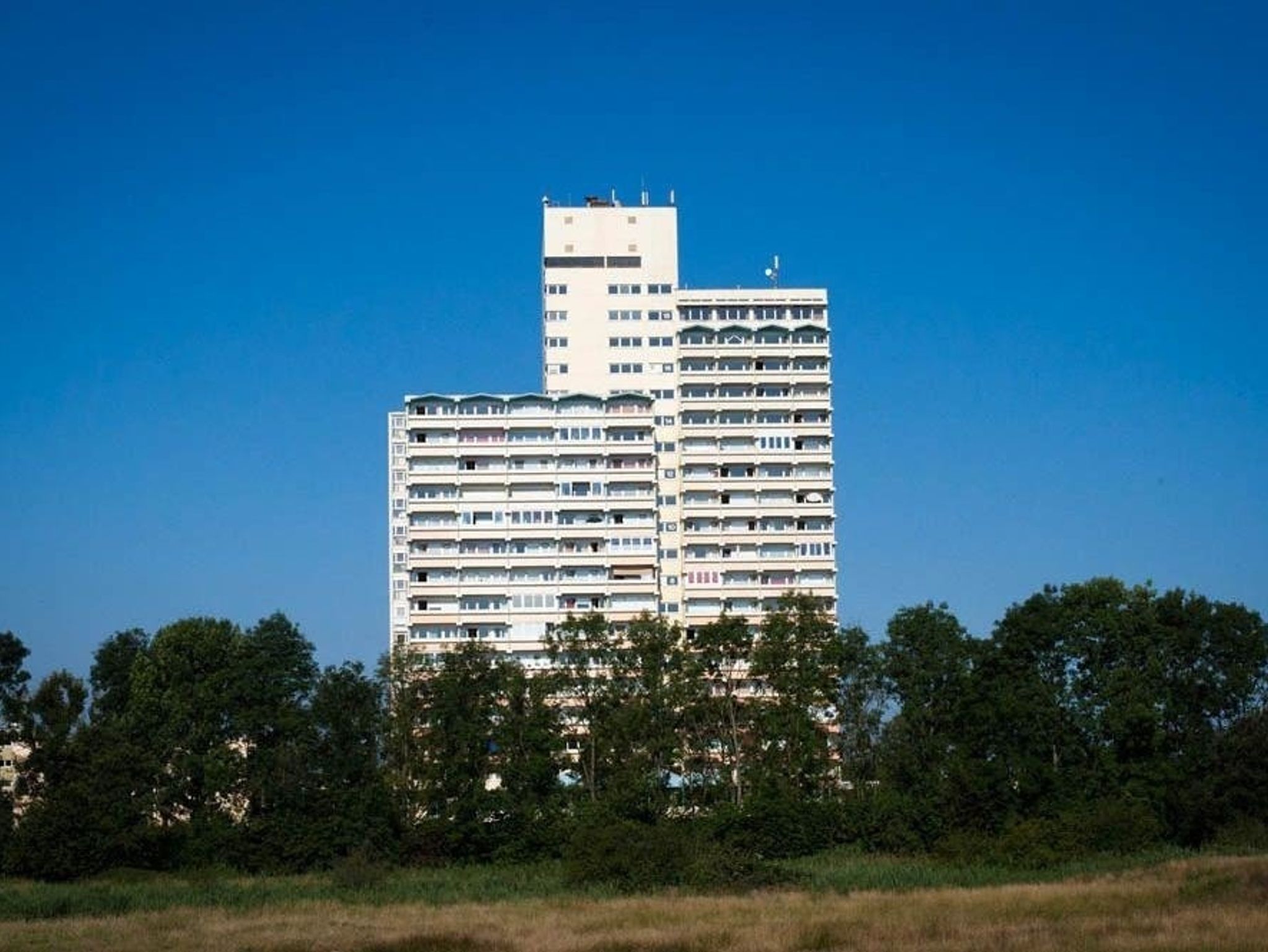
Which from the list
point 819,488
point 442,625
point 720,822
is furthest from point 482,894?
point 819,488

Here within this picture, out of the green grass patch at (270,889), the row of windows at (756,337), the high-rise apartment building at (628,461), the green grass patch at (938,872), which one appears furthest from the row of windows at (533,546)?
A: the green grass patch at (938,872)

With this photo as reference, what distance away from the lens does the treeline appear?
86000 millimetres

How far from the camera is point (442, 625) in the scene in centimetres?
13450

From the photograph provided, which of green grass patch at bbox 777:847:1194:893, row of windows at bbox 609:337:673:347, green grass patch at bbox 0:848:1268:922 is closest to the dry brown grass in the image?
green grass patch at bbox 0:848:1268:922

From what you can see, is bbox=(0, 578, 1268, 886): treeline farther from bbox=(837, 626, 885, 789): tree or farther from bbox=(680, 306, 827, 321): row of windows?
bbox=(680, 306, 827, 321): row of windows

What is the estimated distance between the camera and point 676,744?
95438mm

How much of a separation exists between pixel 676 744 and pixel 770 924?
3894 cm

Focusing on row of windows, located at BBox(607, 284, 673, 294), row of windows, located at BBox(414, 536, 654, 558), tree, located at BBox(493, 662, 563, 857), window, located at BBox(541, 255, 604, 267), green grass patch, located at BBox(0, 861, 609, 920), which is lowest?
green grass patch, located at BBox(0, 861, 609, 920)

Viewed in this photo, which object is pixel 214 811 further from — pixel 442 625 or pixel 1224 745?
pixel 1224 745

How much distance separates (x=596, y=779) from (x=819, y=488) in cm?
5108

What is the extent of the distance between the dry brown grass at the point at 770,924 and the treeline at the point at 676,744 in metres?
16.4

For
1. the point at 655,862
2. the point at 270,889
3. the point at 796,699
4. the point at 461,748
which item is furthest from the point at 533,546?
the point at 655,862

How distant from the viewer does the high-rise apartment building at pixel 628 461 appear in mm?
134875

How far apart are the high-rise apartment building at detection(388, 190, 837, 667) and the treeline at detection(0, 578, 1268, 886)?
34.0m
